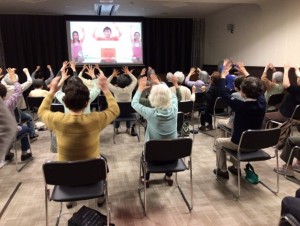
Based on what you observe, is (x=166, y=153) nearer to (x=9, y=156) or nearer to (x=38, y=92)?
(x=9, y=156)

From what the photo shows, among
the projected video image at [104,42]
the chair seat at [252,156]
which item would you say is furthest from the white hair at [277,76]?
the projected video image at [104,42]

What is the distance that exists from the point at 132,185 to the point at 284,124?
2.47m

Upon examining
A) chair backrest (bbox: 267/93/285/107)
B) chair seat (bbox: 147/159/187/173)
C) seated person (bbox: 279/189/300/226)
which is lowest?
chair seat (bbox: 147/159/187/173)

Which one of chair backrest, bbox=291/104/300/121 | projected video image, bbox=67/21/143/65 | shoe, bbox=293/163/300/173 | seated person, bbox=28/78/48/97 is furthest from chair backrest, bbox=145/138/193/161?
projected video image, bbox=67/21/143/65

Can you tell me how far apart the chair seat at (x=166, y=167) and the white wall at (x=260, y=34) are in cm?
461

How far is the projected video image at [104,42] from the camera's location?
859 cm

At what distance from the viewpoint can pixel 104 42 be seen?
28.5ft

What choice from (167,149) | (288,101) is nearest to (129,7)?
(288,101)

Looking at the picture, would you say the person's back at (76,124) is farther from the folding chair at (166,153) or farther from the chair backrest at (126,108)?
the chair backrest at (126,108)

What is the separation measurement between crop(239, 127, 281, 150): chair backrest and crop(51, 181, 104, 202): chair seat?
1455mm

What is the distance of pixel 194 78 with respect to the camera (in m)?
9.34

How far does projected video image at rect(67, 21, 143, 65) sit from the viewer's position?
8.59m

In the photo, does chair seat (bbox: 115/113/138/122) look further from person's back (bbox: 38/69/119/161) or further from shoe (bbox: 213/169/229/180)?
person's back (bbox: 38/69/119/161)

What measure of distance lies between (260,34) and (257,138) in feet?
17.1
